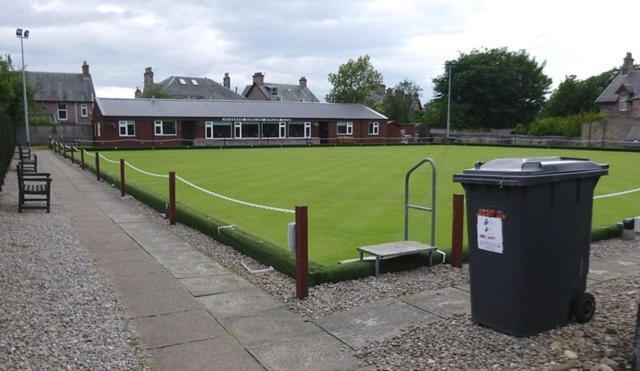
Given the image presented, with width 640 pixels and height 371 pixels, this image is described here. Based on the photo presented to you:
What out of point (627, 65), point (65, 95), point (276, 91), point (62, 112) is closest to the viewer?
point (627, 65)

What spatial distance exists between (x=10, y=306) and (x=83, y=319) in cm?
80

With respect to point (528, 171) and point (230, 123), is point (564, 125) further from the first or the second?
point (528, 171)

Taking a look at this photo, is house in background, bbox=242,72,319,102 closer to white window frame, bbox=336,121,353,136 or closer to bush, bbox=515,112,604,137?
white window frame, bbox=336,121,353,136

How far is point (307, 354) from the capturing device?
4246mm

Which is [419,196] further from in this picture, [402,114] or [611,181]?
[402,114]

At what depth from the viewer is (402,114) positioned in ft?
242

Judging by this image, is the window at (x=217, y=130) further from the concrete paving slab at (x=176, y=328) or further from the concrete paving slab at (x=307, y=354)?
the concrete paving slab at (x=307, y=354)

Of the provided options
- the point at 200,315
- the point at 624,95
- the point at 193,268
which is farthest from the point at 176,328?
the point at 624,95

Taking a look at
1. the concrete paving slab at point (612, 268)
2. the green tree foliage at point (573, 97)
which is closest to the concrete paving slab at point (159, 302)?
the concrete paving slab at point (612, 268)

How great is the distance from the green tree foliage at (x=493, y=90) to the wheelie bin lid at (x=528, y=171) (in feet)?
232

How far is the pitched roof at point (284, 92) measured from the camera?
78.1m

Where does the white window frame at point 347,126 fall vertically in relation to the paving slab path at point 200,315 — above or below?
above

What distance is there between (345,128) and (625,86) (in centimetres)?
2816

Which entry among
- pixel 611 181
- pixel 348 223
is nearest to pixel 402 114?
pixel 611 181
